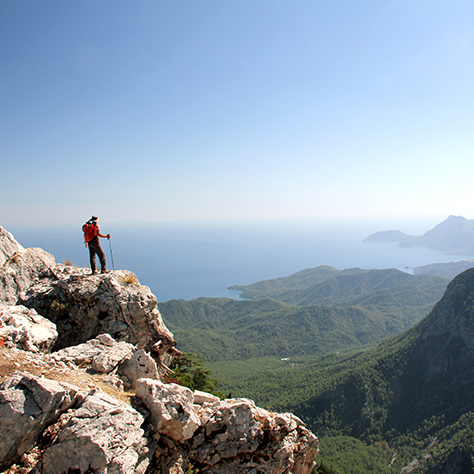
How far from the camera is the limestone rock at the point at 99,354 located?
9.15 metres

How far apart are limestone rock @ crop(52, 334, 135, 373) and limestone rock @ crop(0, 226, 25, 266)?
23.4 ft

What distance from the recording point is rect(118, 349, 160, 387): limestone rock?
31.6 ft

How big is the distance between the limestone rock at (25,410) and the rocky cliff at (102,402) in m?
0.02

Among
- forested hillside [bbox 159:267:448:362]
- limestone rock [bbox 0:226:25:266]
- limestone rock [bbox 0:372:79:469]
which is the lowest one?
forested hillside [bbox 159:267:448:362]

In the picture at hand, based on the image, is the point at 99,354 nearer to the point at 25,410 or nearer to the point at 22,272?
the point at 25,410

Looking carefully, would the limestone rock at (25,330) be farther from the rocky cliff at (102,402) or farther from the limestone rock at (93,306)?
the limestone rock at (93,306)

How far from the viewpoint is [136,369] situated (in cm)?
988

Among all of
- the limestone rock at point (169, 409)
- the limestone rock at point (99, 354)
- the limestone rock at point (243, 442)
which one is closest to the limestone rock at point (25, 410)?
the limestone rock at point (169, 409)

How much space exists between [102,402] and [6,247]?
1157cm

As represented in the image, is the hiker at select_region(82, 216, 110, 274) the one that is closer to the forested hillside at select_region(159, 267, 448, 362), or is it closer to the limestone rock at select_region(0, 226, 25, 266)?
the limestone rock at select_region(0, 226, 25, 266)

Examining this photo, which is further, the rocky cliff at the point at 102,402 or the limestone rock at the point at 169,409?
the limestone rock at the point at 169,409

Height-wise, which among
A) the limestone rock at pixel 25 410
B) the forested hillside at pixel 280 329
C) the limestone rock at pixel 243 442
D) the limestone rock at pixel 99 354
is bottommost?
the forested hillside at pixel 280 329

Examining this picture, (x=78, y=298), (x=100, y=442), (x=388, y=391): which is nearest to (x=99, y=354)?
(x=100, y=442)

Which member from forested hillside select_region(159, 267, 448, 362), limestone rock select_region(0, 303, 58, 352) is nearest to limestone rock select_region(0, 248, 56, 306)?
limestone rock select_region(0, 303, 58, 352)
